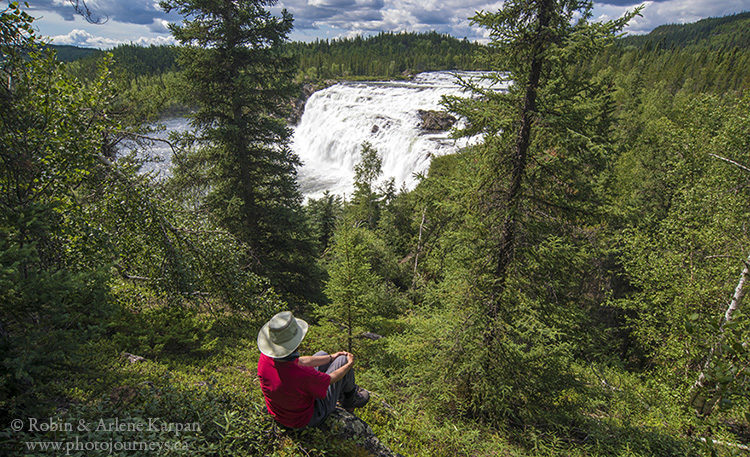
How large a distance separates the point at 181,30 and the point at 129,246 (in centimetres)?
786

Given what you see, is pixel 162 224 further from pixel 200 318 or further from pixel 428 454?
pixel 428 454

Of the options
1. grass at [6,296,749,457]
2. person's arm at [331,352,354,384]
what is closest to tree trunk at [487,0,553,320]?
grass at [6,296,749,457]

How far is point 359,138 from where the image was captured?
42.8 meters

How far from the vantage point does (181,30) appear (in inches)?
392

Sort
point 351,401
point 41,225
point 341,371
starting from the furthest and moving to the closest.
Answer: point 351,401, point 341,371, point 41,225

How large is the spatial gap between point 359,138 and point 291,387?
41.2 m

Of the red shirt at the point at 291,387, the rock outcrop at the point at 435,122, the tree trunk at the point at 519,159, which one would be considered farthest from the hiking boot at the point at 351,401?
the rock outcrop at the point at 435,122

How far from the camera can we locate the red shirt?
3.66 meters

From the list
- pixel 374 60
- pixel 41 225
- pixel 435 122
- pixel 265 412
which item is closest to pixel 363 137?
pixel 435 122

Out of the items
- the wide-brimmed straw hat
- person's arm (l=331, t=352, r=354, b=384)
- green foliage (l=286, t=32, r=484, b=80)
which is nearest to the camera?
the wide-brimmed straw hat

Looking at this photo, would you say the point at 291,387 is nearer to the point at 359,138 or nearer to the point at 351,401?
the point at 351,401

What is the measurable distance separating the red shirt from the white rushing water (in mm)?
25733

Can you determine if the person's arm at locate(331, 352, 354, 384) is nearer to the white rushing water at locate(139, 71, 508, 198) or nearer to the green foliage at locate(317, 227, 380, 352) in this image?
the green foliage at locate(317, 227, 380, 352)

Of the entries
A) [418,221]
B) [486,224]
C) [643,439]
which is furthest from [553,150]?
[418,221]
